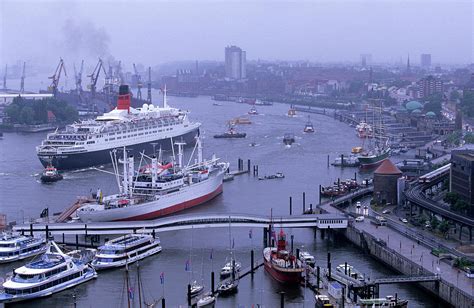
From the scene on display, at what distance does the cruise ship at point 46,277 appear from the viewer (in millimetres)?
11562

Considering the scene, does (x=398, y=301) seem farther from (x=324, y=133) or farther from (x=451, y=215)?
(x=324, y=133)

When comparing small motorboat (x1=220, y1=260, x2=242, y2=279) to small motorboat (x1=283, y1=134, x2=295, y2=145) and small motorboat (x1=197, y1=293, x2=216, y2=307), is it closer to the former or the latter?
small motorboat (x1=197, y1=293, x2=216, y2=307)

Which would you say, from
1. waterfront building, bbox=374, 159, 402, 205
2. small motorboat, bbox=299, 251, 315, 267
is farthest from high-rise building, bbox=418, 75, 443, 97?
small motorboat, bbox=299, 251, 315, 267

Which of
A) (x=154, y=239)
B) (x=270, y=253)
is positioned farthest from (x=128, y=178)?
(x=270, y=253)

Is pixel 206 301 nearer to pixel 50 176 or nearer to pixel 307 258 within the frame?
pixel 307 258

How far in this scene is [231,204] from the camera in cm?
1870

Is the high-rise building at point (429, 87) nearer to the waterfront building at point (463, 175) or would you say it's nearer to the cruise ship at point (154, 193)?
the cruise ship at point (154, 193)

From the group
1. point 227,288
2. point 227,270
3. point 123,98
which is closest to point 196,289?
point 227,288

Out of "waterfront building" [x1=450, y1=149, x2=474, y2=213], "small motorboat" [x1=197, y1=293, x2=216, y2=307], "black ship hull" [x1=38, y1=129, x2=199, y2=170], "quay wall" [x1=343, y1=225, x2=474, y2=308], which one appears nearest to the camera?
"quay wall" [x1=343, y1=225, x2=474, y2=308]

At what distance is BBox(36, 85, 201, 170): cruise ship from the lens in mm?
24078

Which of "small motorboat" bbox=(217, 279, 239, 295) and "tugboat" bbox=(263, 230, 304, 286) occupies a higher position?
"tugboat" bbox=(263, 230, 304, 286)

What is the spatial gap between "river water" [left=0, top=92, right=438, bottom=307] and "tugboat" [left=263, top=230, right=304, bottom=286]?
0.14 meters

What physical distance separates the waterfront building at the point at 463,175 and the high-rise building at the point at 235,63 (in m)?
66.9

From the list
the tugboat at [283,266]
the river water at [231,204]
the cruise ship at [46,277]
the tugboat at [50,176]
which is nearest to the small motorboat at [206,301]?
the river water at [231,204]
